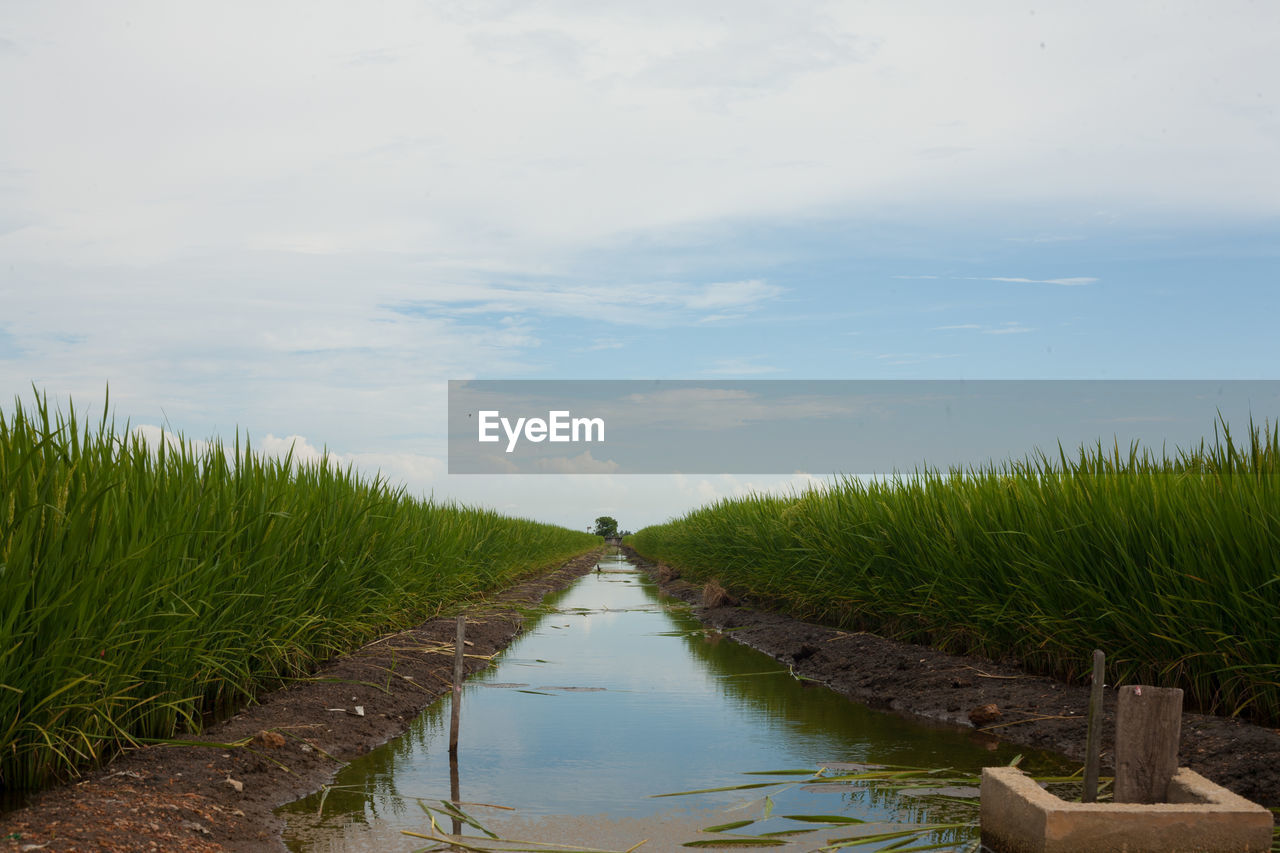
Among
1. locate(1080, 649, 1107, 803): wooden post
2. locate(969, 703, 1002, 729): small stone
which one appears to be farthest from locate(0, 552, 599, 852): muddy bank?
locate(969, 703, 1002, 729): small stone

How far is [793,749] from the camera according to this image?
A: 19.7 ft

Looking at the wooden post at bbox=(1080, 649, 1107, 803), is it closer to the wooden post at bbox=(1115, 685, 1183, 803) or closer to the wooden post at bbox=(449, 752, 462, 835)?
the wooden post at bbox=(1115, 685, 1183, 803)

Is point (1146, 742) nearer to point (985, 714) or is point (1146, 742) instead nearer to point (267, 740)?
point (985, 714)

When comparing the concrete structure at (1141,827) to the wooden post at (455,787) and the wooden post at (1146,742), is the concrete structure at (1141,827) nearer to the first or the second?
the wooden post at (1146,742)

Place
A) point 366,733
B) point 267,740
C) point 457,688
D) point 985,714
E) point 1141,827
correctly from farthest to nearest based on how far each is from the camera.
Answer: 1. point 985,714
2. point 366,733
3. point 457,688
4. point 267,740
5. point 1141,827

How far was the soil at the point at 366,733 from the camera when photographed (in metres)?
3.83

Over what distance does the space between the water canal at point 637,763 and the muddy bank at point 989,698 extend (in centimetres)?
26

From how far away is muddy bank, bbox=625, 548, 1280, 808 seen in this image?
4844 mm

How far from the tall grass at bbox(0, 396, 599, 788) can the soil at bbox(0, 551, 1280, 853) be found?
0.24 m

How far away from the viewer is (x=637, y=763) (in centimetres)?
566

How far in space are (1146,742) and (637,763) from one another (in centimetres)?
279

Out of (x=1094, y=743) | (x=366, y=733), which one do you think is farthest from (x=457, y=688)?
(x=1094, y=743)

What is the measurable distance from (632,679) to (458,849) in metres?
4.79

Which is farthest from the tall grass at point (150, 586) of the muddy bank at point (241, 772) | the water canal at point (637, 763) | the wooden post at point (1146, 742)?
the wooden post at point (1146, 742)
